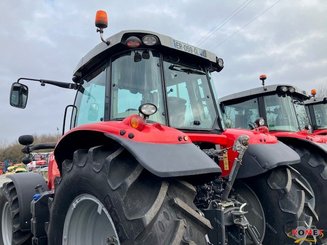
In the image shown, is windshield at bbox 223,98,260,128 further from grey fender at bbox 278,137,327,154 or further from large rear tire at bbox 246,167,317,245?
large rear tire at bbox 246,167,317,245

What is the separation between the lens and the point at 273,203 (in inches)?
129

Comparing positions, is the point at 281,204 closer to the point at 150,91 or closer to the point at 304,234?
the point at 304,234

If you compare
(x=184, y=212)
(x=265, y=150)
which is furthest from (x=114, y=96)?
(x=265, y=150)

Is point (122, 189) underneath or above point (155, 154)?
underneath

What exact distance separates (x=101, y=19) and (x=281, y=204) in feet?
7.68

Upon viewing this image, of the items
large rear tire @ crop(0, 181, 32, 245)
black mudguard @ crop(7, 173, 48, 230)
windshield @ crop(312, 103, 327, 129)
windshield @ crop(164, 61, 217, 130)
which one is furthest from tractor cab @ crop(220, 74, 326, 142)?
large rear tire @ crop(0, 181, 32, 245)

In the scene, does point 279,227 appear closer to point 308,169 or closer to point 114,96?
point 308,169

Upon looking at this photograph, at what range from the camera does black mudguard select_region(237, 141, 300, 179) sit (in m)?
3.11

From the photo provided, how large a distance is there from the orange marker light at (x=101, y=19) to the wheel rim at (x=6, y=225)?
112 inches

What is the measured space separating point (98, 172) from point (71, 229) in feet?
2.56

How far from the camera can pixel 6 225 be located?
179 inches

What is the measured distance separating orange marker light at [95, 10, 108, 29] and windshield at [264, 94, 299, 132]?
4669 mm

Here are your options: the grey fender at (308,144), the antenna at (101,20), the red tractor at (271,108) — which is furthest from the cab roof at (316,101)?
the antenna at (101,20)

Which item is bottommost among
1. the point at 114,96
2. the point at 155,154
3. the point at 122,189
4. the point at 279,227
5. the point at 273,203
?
the point at 279,227
